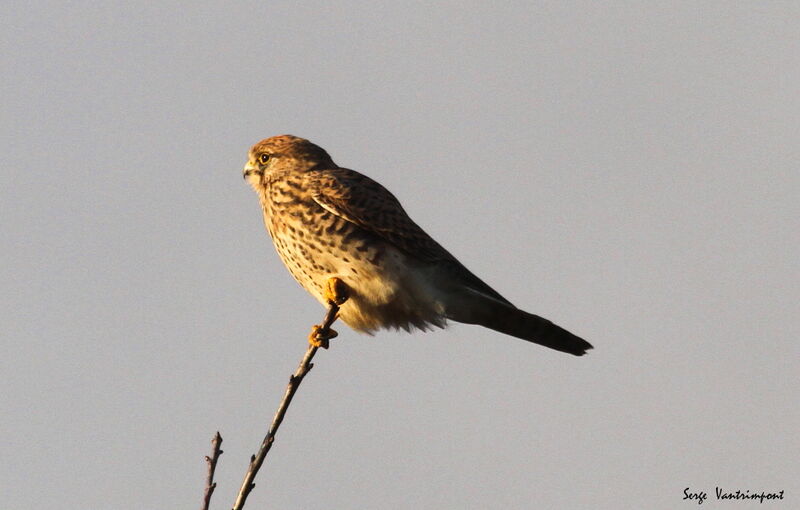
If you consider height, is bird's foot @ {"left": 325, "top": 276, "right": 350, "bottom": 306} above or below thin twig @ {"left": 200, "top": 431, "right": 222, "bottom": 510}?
above

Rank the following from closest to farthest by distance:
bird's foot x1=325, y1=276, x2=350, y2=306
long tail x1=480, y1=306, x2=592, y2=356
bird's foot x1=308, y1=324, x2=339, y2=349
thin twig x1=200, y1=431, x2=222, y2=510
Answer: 1. thin twig x1=200, y1=431, x2=222, y2=510
2. bird's foot x1=308, y1=324, x2=339, y2=349
3. bird's foot x1=325, y1=276, x2=350, y2=306
4. long tail x1=480, y1=306, x2=592, y2=356

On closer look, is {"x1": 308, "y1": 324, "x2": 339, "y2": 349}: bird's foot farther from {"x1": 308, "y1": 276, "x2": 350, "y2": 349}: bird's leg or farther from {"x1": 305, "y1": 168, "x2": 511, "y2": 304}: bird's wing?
{"x1": 305, "y1": 168, "x2": 511, "y2": 304}: bird's wing

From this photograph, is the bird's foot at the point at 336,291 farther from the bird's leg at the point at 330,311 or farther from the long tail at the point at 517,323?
the long tail at the point at 517,323

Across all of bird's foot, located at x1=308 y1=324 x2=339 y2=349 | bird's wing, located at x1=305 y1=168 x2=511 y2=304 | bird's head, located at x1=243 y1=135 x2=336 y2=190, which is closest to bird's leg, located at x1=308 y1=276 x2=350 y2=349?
bird's foot, located at x1=308 y1=324 x2=339 y2=349

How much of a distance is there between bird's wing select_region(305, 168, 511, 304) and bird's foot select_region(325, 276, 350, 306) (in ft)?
1.31

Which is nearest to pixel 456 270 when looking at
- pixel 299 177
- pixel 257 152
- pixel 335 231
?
pixel 335 231

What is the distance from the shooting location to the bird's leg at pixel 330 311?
5.38m

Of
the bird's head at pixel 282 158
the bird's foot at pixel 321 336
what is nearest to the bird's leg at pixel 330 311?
the bird's foot at pixel 321 336

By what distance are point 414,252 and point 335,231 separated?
1.58 ft

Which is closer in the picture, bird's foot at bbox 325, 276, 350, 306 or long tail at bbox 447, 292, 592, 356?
bird's foot at bbox 325, 276, 350, 306

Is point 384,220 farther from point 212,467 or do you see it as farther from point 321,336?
point 212,467

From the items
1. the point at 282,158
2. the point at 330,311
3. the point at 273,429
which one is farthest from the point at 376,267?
the point at 273,429

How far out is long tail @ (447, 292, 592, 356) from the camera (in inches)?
245

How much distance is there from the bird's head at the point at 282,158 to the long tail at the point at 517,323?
4.67 feet
